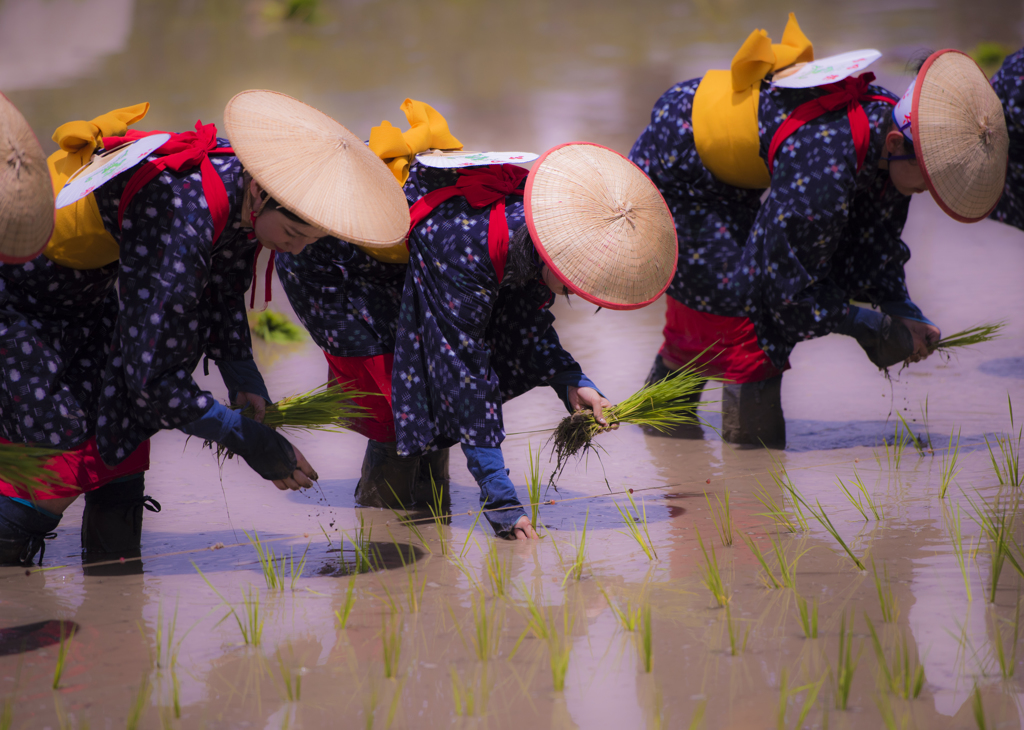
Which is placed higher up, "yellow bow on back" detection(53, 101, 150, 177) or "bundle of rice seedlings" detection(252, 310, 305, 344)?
"yellow bow on back" detection(53, 101, 150, 177)

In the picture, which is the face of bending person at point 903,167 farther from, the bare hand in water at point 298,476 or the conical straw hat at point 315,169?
the bare hand in water at point 298,476

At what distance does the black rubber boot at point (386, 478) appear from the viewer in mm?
3496

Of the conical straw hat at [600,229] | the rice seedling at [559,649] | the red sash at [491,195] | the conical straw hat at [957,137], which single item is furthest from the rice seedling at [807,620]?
the conical straw hat at [957,137]

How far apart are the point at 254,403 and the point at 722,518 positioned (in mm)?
1451

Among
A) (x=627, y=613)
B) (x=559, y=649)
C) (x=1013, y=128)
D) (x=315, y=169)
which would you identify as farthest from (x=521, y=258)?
(x=1013, y=128)

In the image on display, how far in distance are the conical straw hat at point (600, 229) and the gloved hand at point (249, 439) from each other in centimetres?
88

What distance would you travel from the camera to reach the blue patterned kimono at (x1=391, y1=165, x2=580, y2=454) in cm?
305

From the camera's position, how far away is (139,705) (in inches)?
80.8

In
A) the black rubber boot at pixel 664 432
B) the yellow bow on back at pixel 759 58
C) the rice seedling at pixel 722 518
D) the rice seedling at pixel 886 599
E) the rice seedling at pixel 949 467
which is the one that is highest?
the yellow bow on back at pixel 759 58

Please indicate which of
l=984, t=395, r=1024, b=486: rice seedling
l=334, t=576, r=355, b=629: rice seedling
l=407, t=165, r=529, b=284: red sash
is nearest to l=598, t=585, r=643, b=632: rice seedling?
l=334, t=576, r=355, b=629: rice seedling

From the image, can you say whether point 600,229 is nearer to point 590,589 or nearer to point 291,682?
point 590,589

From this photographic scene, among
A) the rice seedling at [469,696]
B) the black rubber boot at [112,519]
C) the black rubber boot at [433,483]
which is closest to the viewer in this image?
the rice seedling at [469,696]

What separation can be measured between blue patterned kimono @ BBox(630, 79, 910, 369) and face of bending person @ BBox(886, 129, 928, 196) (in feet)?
0.17

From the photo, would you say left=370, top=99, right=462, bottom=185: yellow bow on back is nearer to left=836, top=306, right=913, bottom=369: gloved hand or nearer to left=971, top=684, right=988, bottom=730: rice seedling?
left=836, top=306, right=913, bottom=369: gloved hand
